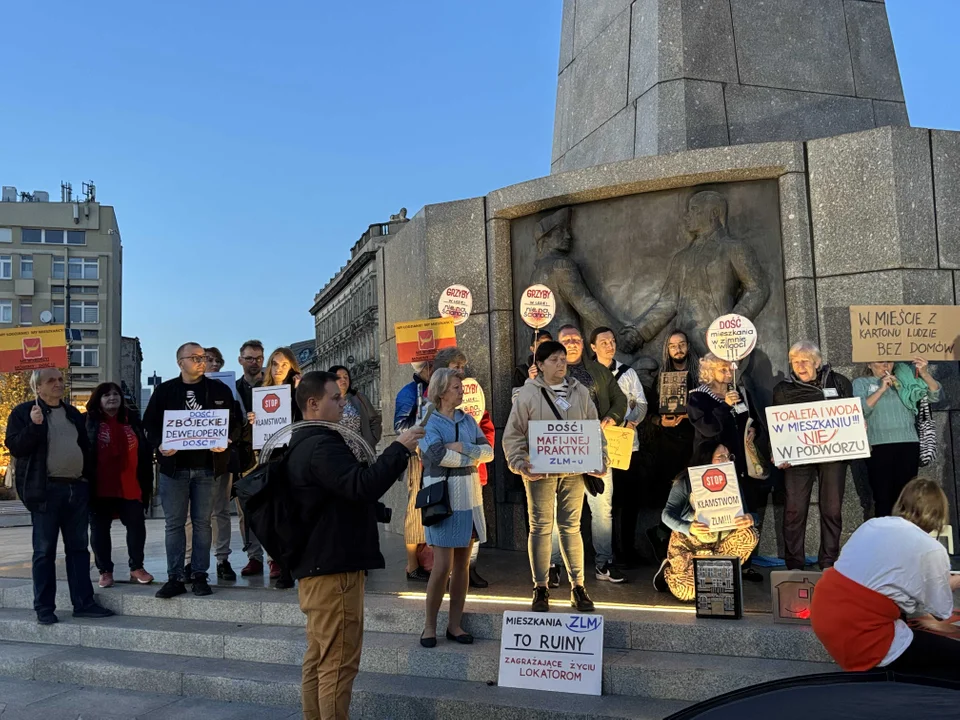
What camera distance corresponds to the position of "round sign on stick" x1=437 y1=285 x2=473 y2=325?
387 inches

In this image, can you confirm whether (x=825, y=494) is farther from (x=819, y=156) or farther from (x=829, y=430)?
(x=819, y=156)

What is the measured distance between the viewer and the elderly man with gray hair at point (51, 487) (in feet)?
24.3

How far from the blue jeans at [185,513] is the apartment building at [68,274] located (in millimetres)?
79265

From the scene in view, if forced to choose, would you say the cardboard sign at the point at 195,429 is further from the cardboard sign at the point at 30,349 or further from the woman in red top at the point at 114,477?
the cardboard sign at the point at 30,349

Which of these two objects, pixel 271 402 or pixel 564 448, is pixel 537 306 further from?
pixel 271 402

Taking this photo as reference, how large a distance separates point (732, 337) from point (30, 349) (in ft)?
20.5

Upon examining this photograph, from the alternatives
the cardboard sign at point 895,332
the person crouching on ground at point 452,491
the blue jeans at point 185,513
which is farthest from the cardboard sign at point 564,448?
the blue jeans at point 185,513

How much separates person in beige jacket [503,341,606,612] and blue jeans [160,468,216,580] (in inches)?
112

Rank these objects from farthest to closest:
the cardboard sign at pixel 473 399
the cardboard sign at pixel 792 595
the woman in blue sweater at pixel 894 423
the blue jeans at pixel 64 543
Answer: the cardboard sign at pixel 473 399
the blue jeans at pixel 64 543
the woman in blue sweater at pixel 894 423
the cardboard sign at pixel 792 595

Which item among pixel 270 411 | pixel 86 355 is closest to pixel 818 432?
pixel 270 411

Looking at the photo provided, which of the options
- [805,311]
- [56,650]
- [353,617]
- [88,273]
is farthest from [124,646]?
[88,273]

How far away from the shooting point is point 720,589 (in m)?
6.00

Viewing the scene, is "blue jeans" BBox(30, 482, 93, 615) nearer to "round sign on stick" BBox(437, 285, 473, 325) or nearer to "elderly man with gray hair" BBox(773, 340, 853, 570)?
"round sign on stick" BBox(437, 285, 473, 325)

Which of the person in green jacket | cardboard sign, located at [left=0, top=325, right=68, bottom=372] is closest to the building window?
cardboard sign, located at [left=0, top=325, right=68, bottom=372]
